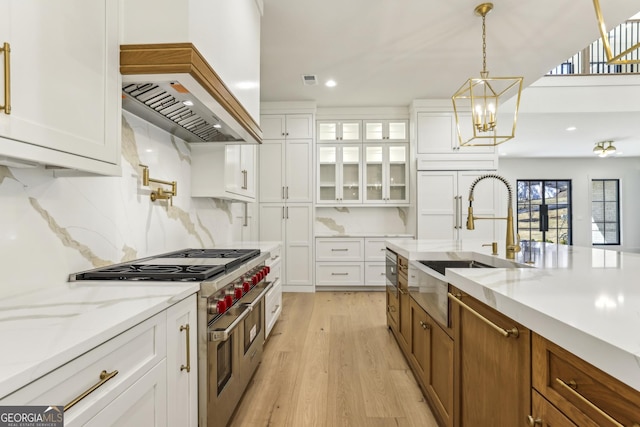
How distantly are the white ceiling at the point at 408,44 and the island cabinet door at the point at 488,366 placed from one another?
241cm

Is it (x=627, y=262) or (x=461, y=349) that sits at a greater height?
(x=627, y=262)

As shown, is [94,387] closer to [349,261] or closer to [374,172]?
[349,261]

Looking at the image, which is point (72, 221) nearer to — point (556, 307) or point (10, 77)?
point (10, 77)

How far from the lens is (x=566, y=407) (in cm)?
77

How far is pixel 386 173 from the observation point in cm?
500

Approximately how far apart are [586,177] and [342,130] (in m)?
7.76

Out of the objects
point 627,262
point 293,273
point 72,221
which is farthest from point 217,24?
point 293,273

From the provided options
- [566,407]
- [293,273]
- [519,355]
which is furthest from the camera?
[293,273]

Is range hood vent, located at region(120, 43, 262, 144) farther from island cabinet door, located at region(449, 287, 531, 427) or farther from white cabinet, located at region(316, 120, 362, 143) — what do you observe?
white cabinet, located at region(316, 120, 362, 143)

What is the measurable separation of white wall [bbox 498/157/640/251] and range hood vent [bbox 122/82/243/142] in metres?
8.58

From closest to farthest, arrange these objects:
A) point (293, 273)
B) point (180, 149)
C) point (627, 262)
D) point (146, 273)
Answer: point (146, 273), point (627, 262), point (180, 149), point (293, 273)

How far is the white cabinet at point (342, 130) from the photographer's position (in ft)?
16.4

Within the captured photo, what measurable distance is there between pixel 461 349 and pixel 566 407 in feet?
2.11

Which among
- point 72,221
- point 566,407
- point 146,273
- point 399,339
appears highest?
point 72,221
